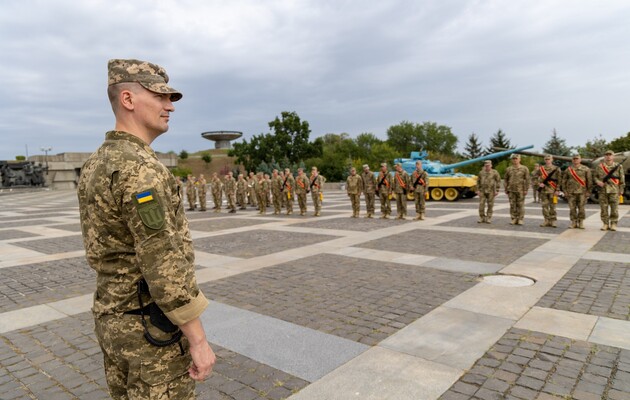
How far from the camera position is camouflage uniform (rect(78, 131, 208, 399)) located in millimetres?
1600

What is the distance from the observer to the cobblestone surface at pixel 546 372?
298cm

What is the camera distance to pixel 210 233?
37.8ft

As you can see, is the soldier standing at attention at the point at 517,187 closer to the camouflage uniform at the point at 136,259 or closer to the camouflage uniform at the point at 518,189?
the camouflage uniform at the point at 518,189

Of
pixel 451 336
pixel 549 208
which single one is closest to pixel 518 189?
pixel 549 208

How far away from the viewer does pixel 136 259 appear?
165 centimetres

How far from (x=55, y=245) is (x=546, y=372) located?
34.5 ft

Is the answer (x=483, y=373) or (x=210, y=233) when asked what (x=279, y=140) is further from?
(x=483, y=373)

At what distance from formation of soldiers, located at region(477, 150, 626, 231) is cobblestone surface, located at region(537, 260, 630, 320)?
434 centimetres

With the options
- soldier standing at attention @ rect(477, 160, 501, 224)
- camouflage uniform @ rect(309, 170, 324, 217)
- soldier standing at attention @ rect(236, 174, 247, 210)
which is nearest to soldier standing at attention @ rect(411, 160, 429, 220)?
soldier standing at attention @ rect(477, 160, 501, 224)

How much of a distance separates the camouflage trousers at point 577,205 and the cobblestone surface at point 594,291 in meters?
4.20

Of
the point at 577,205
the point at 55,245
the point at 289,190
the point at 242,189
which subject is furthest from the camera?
the point at 242,189

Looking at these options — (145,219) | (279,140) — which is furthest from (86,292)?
(279,140)

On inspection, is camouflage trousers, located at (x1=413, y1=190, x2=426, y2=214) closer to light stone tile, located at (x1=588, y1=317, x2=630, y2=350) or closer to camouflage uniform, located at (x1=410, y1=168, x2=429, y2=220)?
camouflage uniform, located at (x1=410, y1=168, x2=429, y2=220)

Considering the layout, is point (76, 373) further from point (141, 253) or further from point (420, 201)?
point (420, 201)
